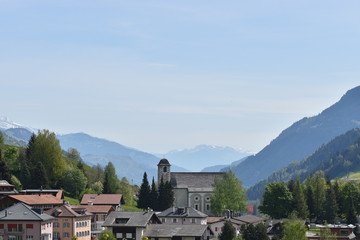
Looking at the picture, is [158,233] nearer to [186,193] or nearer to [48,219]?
[48,219]

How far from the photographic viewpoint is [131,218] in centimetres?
13925

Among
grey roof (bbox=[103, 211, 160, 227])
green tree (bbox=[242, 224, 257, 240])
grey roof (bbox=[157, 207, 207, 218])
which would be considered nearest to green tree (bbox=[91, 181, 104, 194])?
grey roof (bbox=[157, 207, 207, 218])

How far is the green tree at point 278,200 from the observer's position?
17238cm

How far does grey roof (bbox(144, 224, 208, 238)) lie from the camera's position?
5389 inches

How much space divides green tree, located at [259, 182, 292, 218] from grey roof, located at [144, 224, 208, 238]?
36.3 metres

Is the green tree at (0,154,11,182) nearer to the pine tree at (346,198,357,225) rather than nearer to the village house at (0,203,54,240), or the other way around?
the village house at (0,203,54,240)

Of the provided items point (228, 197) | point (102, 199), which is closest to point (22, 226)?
point (102, 199)

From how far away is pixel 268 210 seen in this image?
174875mm

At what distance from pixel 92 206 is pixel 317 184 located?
59847 mm

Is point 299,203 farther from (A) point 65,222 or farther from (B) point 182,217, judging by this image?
(A) point 65,222

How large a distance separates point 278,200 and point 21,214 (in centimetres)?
7174

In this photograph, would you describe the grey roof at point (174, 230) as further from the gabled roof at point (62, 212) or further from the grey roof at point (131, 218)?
the gabled roof at point (62, 212)

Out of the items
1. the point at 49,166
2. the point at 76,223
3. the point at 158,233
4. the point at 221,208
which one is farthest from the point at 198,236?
the point at 49,166

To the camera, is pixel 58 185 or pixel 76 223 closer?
pixel 76 223
